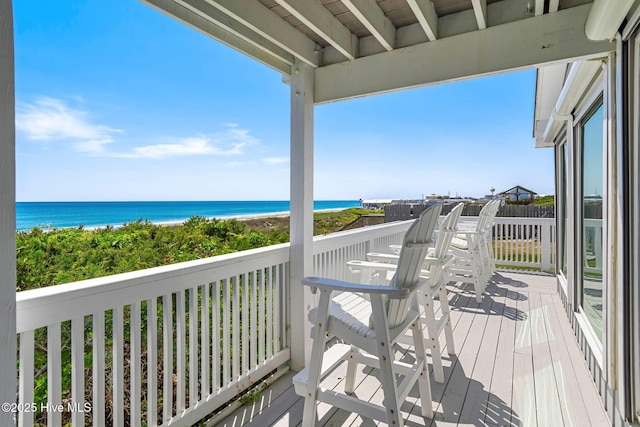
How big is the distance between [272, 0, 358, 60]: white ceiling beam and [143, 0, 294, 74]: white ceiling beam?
395mm

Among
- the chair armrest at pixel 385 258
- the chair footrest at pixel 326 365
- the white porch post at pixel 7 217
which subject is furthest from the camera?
the chair armrest at pixel 385 258

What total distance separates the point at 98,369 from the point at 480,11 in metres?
2.69

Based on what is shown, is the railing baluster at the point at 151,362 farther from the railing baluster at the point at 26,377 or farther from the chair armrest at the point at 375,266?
the chair armrest at the point at 375,266

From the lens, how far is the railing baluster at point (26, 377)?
1255 mm

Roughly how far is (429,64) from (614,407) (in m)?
2.27

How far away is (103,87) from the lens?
13.9 metres

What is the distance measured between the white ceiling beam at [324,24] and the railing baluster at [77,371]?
179 centimetres

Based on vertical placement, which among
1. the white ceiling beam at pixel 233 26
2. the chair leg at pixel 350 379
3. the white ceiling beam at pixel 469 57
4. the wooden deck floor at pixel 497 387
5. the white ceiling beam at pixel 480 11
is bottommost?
the wooden deck floor at pixel 497 387

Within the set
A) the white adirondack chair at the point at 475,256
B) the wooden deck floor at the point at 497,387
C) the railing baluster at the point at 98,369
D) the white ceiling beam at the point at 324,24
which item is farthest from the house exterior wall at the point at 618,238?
the railing baluster at the point at 98,369

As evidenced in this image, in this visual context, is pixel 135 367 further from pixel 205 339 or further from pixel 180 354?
pixel 205 339

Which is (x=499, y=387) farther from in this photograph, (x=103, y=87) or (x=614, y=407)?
(x=103, y=87)

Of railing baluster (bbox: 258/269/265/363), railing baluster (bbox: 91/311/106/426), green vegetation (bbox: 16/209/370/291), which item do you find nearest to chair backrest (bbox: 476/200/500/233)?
green vegetation (bbox: 16/209/370/291)

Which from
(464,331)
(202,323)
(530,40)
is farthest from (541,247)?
(202,323)

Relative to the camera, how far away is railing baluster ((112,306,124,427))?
156 centimetres
